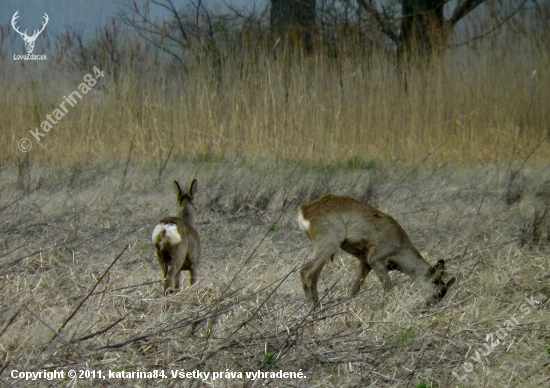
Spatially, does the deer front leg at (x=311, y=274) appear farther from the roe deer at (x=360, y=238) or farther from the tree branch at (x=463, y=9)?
the tree branch at (x=463, y=9)

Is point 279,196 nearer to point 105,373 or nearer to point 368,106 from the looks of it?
point 368,106

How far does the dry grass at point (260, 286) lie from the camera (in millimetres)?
4504

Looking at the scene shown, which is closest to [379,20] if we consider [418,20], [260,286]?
[418,20]

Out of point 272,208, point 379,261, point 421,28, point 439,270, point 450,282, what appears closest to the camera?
point 450,282

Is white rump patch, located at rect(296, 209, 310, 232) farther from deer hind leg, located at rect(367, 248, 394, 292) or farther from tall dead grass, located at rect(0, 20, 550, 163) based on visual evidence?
tall dead grass, located at rect(0, 20, 550, 163)

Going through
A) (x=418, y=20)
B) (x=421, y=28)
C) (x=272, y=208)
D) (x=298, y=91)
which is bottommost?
(x=272, y=208)

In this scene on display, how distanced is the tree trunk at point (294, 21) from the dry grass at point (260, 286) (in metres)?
2.46

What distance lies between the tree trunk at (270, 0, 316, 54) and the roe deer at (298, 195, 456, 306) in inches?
248

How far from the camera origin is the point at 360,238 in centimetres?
692

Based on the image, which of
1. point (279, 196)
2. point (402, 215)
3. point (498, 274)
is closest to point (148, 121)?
point (279, 196)

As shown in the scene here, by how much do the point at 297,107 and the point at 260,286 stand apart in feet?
20.2

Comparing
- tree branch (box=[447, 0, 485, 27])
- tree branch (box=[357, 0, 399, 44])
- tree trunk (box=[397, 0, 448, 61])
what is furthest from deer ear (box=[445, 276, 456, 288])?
tree branch (box=[447, 0, 485, 27])

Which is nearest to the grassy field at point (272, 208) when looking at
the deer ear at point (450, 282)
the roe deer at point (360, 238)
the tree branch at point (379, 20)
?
the deer ear at point (450, 282)

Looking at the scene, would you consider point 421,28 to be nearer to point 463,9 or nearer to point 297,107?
point 463,9
